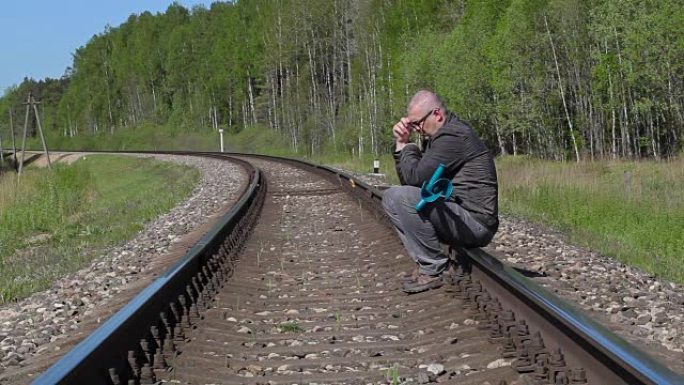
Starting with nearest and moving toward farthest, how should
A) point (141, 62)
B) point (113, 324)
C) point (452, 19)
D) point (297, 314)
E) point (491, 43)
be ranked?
point (113, 324) < point (297, 314) < point (491, 43) < point (452, 19) < point (141, 62)

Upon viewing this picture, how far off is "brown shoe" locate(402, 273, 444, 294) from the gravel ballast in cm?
188

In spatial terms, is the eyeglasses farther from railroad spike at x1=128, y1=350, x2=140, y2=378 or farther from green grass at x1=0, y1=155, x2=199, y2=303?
green grass at x1=0, y1=155, x2=199, y2=303

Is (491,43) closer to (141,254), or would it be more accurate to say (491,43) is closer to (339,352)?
(141,254)

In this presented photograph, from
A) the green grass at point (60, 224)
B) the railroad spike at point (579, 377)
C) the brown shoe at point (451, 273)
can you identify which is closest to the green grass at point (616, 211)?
the brown shoe at point (451, 273)

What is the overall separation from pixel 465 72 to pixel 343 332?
3199 centimetres

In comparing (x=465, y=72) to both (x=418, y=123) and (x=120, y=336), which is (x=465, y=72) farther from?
(x=120, y=336)

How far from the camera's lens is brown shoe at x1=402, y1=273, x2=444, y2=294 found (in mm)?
5387

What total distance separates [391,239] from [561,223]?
3.66 metres

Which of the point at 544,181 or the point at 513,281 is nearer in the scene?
the point at 513,281

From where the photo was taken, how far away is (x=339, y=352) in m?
4.05

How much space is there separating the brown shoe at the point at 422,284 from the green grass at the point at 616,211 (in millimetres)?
2375

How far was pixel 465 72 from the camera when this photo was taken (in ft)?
116

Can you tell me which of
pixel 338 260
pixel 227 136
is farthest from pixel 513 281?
pixel 227 136

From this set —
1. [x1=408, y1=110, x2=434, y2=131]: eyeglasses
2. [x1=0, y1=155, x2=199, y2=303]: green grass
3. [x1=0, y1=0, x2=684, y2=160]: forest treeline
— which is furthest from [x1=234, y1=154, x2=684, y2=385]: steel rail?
[x1=0, y1=0, x2=684, y2=160]: forest treeline
